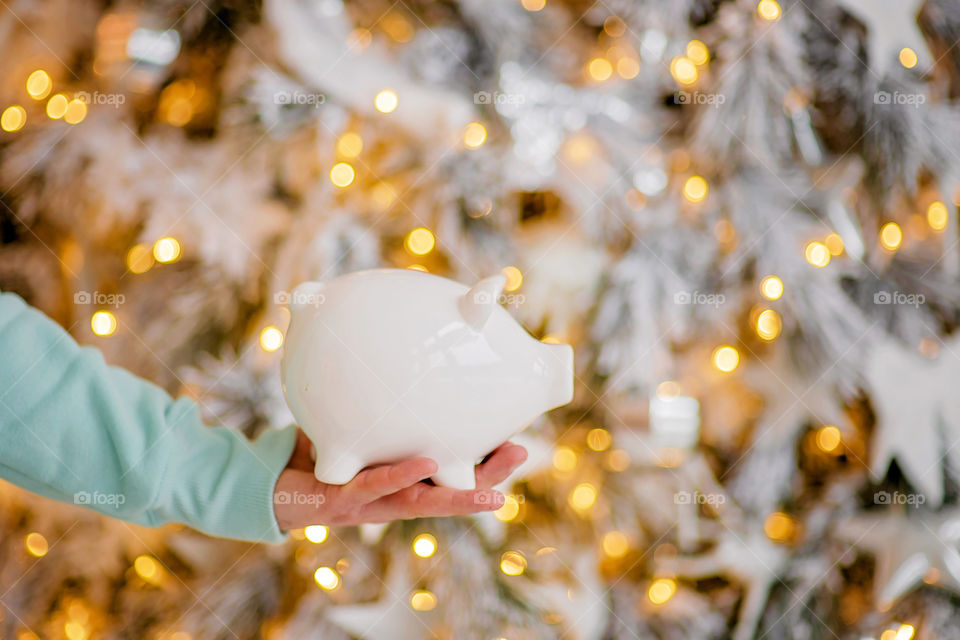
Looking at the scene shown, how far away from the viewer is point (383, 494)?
600mm

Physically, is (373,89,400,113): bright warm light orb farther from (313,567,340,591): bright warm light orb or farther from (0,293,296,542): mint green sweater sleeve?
(313,567,340,591): bright warm light orb

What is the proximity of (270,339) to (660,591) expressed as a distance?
65 centimetres

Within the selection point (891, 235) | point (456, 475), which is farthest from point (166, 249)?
point (891, 235)

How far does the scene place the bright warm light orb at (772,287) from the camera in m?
0.90

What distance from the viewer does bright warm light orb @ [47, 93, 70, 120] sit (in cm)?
89

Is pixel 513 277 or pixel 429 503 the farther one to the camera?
pixel 513 277

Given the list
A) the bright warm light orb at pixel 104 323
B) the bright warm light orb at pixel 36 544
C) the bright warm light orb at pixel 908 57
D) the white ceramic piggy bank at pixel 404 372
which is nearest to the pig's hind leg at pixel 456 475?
the white ceramic piggy bank at pixel 404 372

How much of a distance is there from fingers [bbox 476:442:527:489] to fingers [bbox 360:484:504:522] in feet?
0.19

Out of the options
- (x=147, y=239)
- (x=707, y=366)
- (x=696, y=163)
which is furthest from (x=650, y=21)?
(x=147, y=239)

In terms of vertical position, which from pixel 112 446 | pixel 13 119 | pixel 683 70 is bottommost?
pixel 112 446

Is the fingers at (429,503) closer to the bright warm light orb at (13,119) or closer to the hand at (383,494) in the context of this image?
the hand at (383,494)

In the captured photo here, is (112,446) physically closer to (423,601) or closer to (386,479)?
(386,479)

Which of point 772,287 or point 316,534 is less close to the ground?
point 772,287

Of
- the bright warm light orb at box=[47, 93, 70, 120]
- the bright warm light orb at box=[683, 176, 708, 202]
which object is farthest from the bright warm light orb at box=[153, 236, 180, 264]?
the bright warm light orb at box=[683, 176, 708, 202]
